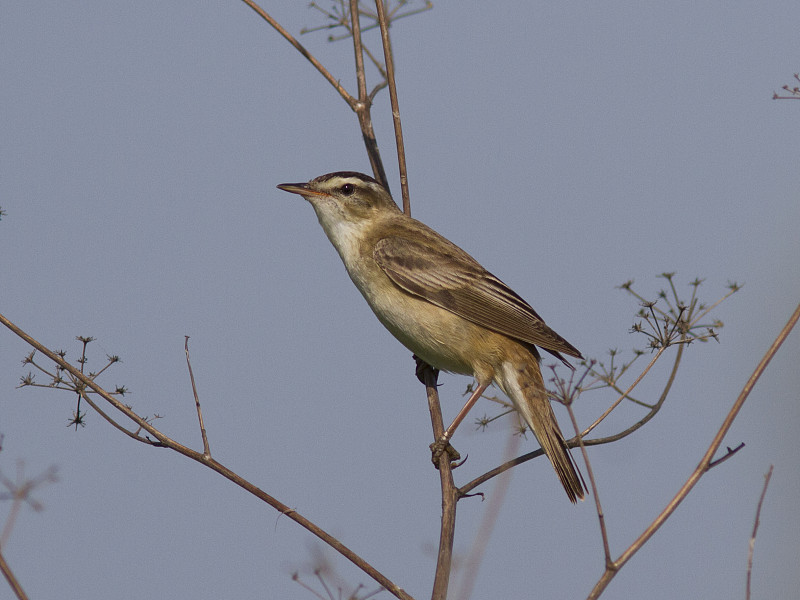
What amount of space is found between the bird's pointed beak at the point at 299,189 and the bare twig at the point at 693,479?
3.59m

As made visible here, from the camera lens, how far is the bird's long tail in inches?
181

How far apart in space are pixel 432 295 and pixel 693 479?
9.68ft

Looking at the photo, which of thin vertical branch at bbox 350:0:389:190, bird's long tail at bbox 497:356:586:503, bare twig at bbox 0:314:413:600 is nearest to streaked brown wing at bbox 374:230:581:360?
bird's long tail at bbox 497:356:586:503

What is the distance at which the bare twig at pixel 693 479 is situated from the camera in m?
2.53

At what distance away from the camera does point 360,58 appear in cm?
516

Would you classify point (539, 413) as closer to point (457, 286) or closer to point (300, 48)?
point (457, 286)

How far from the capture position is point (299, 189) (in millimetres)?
5695

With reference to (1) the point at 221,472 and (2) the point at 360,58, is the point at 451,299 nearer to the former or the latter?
(2) the point at 360,58

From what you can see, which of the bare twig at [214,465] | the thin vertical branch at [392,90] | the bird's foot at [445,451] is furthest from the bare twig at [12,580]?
the thin vertical branch at [392,90]

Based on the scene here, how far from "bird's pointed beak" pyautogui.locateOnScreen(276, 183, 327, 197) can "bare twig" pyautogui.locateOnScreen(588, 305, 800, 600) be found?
3.59 m

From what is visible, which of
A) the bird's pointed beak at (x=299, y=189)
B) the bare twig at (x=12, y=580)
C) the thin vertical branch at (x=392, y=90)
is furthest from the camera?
the bird's pointed beak at (x=299, y=189)

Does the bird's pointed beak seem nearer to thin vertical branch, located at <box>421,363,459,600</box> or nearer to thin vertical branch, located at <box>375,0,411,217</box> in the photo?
thin vertical branch, located at <box>375,0,411,217</box>

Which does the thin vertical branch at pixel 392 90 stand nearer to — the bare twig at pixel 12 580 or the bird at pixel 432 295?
the bird at pixel 432 295

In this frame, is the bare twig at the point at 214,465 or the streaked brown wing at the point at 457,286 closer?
the bare twig at the point at 214,465
